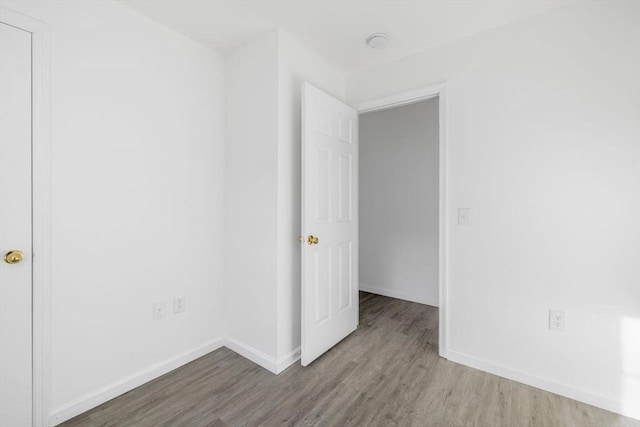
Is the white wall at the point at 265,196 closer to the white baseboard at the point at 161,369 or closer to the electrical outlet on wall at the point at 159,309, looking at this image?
the white baseboard at the point at 161,369

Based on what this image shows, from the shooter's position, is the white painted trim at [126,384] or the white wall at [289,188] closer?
the white painted trim at [126,384]

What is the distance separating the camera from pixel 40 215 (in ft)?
5.03

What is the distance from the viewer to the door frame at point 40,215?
1518mm

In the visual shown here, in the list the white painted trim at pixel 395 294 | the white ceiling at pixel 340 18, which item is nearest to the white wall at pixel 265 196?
the white ceiling at pixel 340 18

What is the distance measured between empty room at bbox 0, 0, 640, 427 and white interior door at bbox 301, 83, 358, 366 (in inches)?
0.9

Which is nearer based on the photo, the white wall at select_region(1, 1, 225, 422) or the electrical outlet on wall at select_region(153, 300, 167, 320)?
the white wall at select_region(1, 1, 225, 422)

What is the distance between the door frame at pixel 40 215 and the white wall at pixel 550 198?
8.31 ft

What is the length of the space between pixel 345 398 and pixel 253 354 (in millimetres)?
799

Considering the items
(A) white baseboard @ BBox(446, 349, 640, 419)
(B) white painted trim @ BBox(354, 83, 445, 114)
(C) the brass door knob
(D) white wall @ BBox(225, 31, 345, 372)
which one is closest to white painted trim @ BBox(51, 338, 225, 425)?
(D) white wall @ BBox(225, 31, 345, 372)

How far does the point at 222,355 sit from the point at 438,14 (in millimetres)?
2951

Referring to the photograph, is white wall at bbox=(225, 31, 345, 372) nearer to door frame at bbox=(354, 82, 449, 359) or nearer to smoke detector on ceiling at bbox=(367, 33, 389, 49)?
smoke detector on ceiling at bbox=(367, 33, 389, 49)

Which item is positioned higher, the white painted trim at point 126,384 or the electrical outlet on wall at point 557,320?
the electrical outlet on wall at point 557,320

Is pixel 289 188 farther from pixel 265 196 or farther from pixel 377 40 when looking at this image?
pixel 377 40

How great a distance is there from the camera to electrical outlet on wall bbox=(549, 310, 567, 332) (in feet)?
6.02
